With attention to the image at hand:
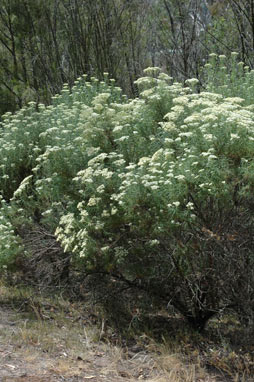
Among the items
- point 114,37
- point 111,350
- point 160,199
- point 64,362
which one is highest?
point 114,37

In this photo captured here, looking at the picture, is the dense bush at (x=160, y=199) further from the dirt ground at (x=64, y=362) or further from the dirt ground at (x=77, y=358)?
the dirt ground at (x=64, y=362)

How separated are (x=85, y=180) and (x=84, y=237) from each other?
1.83ft

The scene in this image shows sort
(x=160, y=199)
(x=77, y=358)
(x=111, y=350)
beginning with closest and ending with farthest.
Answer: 1. (x=160, y=199)
2. (x=77, y=358)
3. (x=111, y=350)

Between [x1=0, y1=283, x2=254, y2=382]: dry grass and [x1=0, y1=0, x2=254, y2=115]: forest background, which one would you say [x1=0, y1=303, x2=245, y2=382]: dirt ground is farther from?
[x1=0, y1=0, x2=254, y2=115]: forest background

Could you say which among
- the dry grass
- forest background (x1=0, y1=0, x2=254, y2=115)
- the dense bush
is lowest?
the dry grass

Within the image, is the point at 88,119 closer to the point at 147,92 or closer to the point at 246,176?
the point at 147,92

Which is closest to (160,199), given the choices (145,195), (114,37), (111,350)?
(145,195)

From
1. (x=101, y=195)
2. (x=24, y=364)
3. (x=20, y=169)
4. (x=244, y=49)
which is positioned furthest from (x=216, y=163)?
(x=244, y=49)

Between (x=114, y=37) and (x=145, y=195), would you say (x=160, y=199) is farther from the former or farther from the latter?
(x=114, y=37)

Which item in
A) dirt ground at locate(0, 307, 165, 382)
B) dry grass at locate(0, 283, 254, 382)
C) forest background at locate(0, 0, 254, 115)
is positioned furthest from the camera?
forest background at locate(0, 0, 254, 115)

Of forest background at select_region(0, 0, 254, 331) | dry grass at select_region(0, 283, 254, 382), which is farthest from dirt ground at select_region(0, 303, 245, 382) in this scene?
forest background at select_region(0, 0, 254, 331)

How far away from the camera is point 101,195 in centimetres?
534

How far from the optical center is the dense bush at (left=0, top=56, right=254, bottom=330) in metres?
4.75

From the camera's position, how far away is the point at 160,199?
4965 mm
